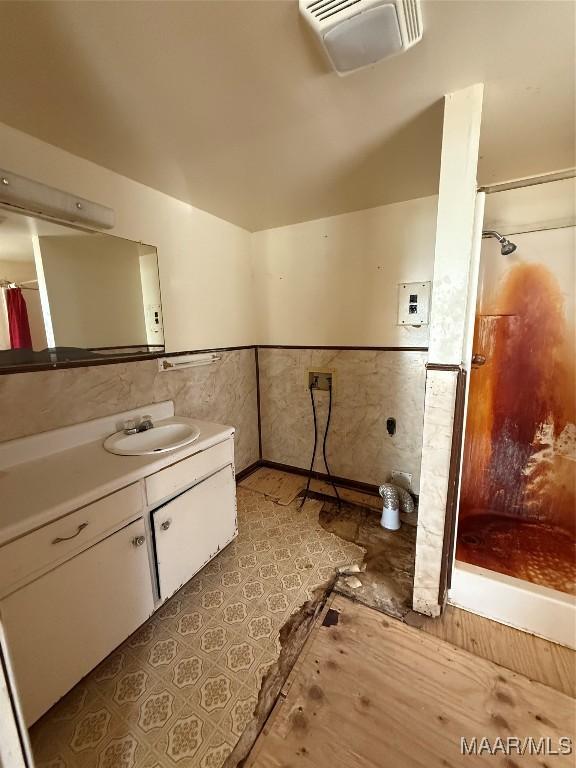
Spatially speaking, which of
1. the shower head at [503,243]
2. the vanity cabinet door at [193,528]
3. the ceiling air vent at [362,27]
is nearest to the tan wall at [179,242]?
the vanity cabinet door at [193,528]

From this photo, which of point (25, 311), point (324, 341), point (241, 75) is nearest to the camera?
point (241, 75)

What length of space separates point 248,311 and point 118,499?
1.85 m

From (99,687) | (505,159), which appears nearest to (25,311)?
(99,687)

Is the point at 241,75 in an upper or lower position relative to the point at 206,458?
upper

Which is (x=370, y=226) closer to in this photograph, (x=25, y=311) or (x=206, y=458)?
(x=206, y=458)

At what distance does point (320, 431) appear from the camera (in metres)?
2.52

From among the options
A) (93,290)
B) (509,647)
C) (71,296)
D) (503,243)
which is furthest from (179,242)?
(509,647)

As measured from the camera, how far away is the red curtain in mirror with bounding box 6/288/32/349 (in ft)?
4.11

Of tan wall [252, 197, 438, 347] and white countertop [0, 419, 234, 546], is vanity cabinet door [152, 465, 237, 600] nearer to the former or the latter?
white countertop [0, 419, 234, 546]

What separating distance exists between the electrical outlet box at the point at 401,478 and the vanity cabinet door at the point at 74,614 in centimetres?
170

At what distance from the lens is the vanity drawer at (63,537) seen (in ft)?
2.80

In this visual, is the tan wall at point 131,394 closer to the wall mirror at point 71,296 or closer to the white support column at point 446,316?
the wall mirror at point 71,296
